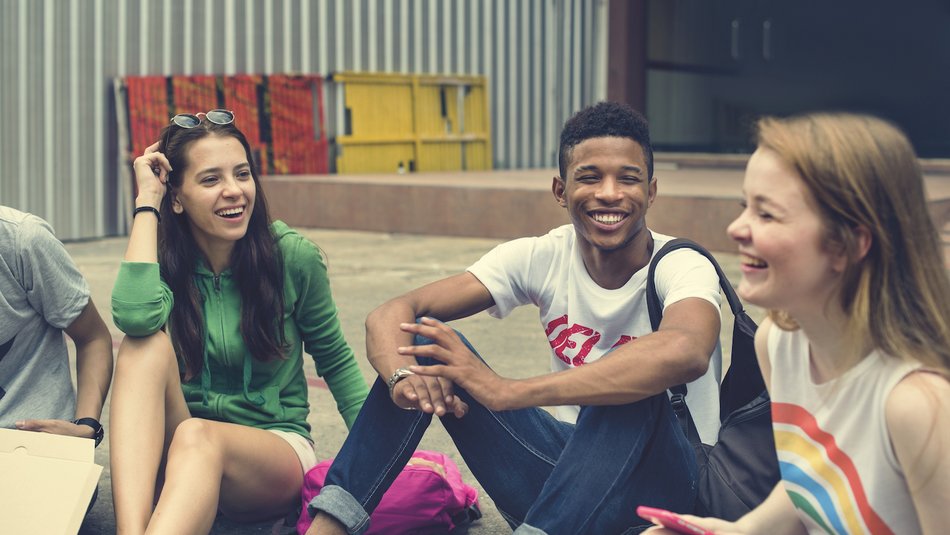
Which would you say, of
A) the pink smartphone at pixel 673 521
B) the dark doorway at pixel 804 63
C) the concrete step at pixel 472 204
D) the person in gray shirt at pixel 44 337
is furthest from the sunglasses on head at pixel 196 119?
the dark doorway at pixel 804 63

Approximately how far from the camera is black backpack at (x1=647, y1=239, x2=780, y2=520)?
256 cm

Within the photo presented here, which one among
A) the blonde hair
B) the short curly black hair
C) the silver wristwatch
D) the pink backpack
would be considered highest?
the short curly black hair

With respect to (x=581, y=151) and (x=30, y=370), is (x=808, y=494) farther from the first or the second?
(x=30, y=370)

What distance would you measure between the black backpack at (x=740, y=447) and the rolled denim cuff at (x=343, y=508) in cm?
79

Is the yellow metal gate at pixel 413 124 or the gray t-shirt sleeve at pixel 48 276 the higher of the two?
the yellow metal gate at pixel 413 124

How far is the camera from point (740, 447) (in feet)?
8.61

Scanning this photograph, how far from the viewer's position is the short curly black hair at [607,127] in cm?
305

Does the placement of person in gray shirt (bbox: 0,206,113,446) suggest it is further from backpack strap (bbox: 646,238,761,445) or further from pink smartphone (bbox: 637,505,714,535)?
pink smartphone (bbox: 637,505,714,535)

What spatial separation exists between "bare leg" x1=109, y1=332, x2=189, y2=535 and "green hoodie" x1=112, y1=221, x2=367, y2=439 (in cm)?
17

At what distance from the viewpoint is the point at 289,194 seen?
464 inches

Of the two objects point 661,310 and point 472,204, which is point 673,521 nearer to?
point 661,310

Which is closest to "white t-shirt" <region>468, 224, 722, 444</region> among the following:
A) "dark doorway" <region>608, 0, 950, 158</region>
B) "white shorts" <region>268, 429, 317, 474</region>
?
"white shorts" <region>268, 429, 317, 474</region>

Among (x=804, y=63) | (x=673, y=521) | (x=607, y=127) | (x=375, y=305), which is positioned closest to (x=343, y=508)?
(x=673, y=521)

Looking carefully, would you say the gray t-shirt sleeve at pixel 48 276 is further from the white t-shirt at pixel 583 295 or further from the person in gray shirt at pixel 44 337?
the white t-shirt at pixel 583 295
